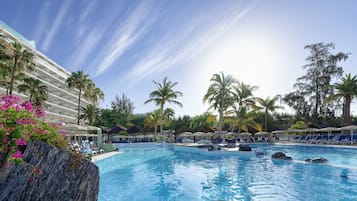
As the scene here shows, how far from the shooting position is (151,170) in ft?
37.1

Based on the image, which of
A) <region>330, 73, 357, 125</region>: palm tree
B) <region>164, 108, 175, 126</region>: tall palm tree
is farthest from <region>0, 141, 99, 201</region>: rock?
<region>330, 73, 357, 125</region>: palm tree

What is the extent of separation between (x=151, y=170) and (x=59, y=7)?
11.4m

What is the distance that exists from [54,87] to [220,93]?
130 ft

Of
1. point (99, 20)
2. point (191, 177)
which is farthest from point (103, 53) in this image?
point (191, 177)

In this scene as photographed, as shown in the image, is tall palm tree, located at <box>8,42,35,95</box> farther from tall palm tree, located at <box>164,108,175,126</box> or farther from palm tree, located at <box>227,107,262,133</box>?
palm tree, located at <box>227,107,262,133</box>

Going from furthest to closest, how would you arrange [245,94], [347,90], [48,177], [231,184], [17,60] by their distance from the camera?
[245,94] < [347,90] < [17,60] < [231,184] < [48,177]

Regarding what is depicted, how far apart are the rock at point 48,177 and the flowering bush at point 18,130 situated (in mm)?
133

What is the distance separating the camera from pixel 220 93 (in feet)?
84.6

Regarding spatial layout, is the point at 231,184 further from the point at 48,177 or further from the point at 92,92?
the point at 92,92

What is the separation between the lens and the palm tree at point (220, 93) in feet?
84.2

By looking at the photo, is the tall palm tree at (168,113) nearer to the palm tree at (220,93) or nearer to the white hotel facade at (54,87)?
the palm tree at (220,93)

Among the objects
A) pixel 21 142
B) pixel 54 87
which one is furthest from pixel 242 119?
pixel 54 87

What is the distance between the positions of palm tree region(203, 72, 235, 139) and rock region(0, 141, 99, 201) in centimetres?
2328

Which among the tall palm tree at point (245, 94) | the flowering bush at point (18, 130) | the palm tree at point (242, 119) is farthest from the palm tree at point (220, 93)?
the flowering bush at point (18, 130)
